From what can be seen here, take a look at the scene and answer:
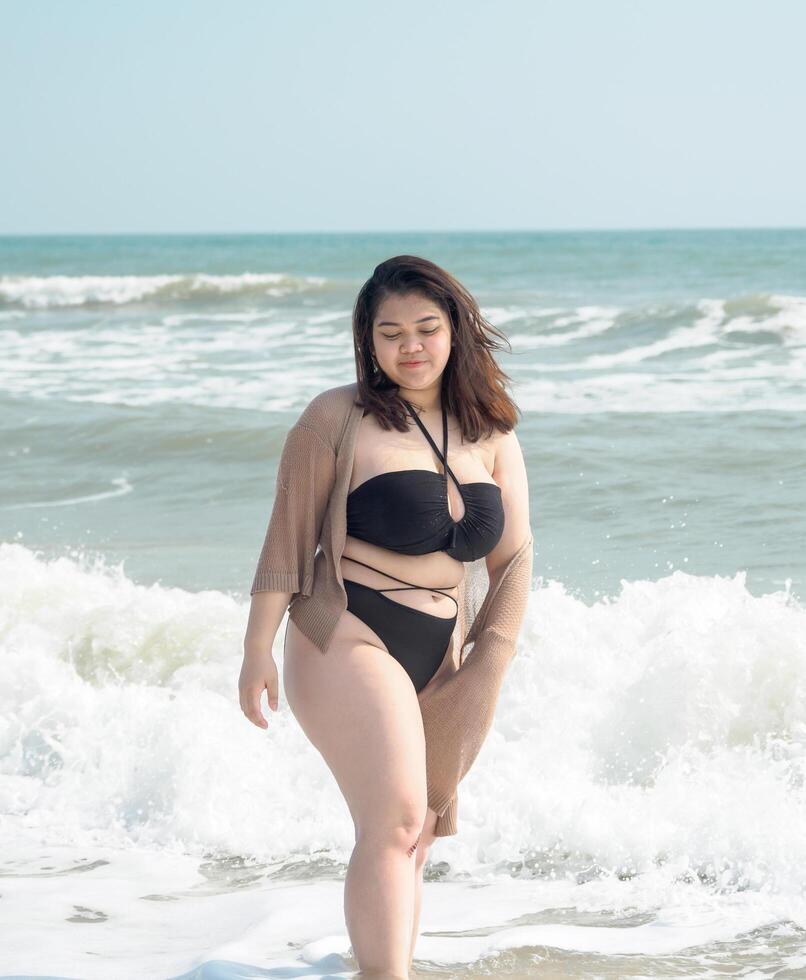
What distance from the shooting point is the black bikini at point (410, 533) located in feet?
9.41

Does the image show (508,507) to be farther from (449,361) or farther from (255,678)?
(255,678)

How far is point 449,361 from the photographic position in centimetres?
306

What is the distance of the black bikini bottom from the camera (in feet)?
9.46

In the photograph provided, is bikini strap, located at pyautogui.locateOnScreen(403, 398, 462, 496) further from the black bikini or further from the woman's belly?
the woman's belly

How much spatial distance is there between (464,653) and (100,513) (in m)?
6.54

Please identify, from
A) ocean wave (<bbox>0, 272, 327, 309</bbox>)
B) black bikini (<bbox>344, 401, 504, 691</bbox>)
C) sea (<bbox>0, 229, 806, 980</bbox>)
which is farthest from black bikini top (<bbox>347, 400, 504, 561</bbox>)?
ocean wave (<bbox>0, 272, 327, 309</bbox>)

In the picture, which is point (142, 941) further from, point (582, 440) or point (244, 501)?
point (582, 440)

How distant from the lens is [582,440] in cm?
1091

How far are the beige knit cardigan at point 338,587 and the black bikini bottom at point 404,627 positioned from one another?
4 centimetres

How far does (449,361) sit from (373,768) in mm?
951

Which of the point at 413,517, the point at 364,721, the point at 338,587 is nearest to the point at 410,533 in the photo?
the point at 413,517

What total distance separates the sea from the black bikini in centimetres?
97

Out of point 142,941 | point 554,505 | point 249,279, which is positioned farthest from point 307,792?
point 249,279

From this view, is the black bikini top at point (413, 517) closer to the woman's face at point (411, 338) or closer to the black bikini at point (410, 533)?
the black bikini at point (410, 533)
